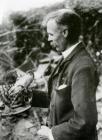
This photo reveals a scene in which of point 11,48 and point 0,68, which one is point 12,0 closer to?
point 11,48

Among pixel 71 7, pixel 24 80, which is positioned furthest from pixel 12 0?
pixel 24 80

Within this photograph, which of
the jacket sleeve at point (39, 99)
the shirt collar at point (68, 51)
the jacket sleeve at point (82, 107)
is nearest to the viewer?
the jacket sleeve at point (82, 107)

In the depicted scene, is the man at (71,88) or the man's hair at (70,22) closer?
the man at (71,88)

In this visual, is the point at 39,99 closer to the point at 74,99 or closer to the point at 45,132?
the point at 45,132

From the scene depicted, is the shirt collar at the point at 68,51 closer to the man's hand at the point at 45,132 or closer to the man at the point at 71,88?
the man at the point at 71,88

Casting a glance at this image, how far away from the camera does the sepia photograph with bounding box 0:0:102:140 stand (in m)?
0.85

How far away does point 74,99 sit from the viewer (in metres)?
0.83

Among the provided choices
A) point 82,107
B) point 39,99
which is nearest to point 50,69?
point 39,99

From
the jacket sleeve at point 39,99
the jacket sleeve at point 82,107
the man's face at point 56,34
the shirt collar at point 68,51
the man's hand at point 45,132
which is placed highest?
the man's face at point 56,34

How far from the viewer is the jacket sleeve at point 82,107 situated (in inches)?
31.6

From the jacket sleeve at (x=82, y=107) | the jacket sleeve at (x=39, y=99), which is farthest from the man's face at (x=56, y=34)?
the jacket sleeve at (x=39, y=99)

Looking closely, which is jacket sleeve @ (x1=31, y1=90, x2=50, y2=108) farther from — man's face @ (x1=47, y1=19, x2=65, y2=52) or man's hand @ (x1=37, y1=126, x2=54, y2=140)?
man's face @ (x1=47, y1=19, x2=65, y2=52)

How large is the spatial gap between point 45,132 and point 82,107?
25 centimetres

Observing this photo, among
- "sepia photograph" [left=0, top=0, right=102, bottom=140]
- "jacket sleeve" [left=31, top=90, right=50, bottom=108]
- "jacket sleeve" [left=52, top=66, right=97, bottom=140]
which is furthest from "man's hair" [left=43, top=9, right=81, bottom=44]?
"jacket sleeve" [left=31, top=90, right=50, bottom=108]
